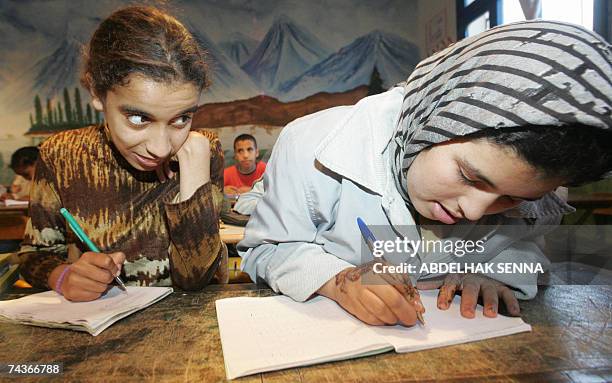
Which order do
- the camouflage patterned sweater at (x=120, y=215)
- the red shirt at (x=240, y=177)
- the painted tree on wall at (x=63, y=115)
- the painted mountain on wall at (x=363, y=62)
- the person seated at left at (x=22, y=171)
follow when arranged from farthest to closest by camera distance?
1. the painted mountain on wall at (x=363, y=62)
2. the painted tree on wall at (x=63, y=115)
3. the red shirt at (x=240, y=177)
4. the person seated at left at (x=22, y=171)
5. the camouflage patterned sweater at (x=120, y=215)

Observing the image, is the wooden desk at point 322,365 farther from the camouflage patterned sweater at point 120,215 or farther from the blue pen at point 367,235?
the camouflage patterned sweater at point 120,215

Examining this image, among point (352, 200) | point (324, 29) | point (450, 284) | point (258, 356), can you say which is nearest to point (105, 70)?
point (352, 200)

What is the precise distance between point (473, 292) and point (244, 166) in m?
4.50

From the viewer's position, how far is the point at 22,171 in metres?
5.08

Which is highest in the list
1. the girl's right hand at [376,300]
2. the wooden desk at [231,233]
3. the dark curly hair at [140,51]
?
the dark curly hair at [140,51]

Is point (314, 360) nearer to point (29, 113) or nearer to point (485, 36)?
point (485, 36)

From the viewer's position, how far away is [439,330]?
68 centimetres

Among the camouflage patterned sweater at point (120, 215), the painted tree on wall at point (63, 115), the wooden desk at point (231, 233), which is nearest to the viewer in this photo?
the camouflage patterned sweater at point (120, 215)

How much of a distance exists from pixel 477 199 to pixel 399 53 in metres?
5.68

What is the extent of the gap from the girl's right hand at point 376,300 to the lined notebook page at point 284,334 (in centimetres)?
2

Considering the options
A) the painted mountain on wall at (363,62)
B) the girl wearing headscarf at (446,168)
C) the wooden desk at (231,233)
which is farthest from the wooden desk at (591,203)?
the painted mountain on wall at (363,62)

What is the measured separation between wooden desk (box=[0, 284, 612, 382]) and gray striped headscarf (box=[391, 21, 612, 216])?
0.31m

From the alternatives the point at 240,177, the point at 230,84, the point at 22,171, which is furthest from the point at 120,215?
the point at 230,84

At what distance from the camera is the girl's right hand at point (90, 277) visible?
2.83 ft
